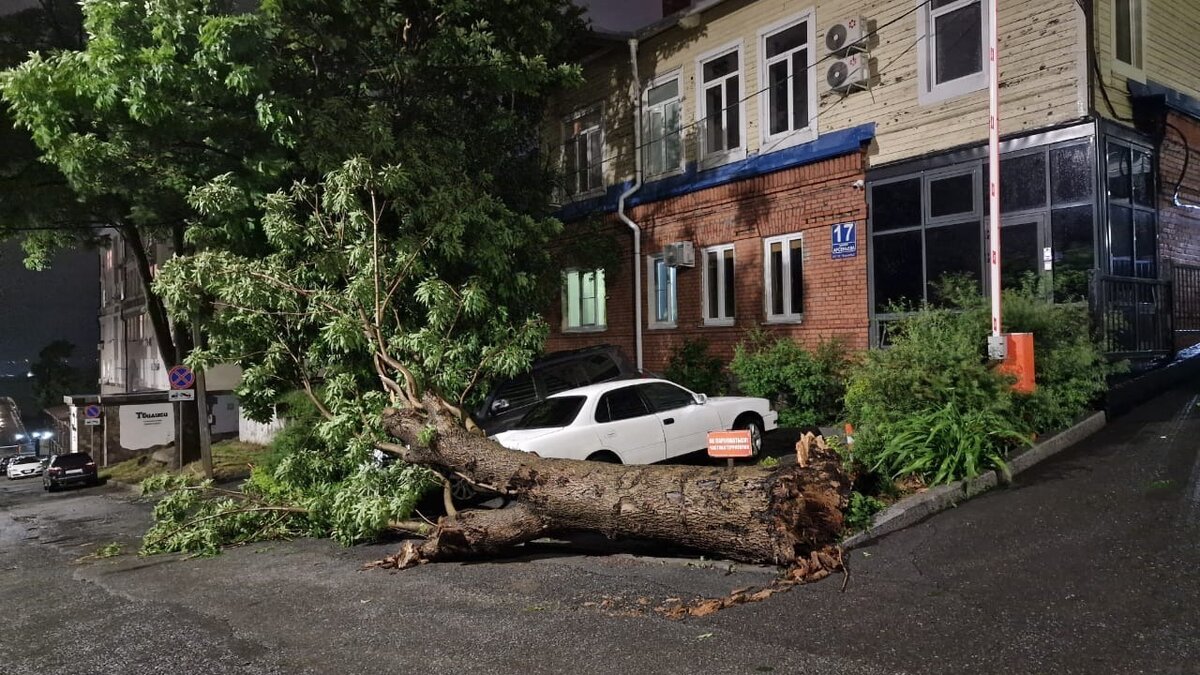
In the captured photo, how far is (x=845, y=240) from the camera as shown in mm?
11969

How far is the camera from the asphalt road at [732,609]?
14.3 ft

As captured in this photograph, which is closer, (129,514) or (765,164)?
(765,164)

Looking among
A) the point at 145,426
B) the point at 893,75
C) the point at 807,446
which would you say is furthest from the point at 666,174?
the point at 145,426

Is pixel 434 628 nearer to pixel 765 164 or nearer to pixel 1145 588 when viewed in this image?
pixel 1145 588

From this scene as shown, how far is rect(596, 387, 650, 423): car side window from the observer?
30.5ft

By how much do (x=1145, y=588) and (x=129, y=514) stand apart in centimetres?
1774

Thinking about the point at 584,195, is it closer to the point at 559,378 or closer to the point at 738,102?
the point at 738,102

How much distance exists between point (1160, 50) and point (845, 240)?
16.0 ft

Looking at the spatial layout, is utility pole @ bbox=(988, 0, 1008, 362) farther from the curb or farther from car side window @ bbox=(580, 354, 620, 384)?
car side window @ bbox=(580, 354, 620, 384)

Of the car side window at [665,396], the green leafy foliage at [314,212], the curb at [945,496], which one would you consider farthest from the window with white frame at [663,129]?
the curb at [945,496]

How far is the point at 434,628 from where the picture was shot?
5.34 m

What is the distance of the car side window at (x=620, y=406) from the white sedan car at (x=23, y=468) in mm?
38168

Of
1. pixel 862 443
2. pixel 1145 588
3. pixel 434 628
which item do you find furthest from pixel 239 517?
pixel 1145 588

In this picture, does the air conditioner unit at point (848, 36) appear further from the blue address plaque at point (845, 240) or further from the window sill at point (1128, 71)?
the window sill at point (1128, 71)
